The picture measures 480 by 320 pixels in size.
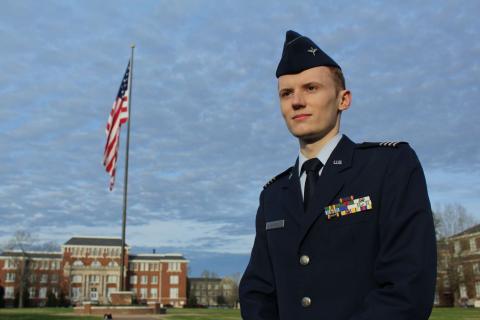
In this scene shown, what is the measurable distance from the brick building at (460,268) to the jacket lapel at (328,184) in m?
57.6

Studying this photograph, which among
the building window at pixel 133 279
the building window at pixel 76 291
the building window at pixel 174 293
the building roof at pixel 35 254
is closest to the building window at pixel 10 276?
the building roof at pixel 35 254

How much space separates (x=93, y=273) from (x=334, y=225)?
96627mm

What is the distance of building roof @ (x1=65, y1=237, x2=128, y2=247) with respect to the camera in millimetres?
93000

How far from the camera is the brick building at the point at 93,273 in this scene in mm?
86500

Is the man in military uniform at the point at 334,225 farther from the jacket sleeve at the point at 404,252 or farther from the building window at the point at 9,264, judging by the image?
the building window at the point at 9,264

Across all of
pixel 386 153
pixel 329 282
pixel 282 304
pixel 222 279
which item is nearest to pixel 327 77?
pixel 386 153

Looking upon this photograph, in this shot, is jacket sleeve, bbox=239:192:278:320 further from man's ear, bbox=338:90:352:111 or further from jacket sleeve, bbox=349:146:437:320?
man's ear, bbox=338:90:352:111

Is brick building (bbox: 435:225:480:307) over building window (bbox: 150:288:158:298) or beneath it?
over

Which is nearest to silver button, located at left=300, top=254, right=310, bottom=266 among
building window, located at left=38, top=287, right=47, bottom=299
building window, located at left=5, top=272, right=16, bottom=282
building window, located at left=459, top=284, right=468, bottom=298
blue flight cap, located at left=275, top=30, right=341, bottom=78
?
blue flight cap, located at left=275, top=30, right=341, bottom=78

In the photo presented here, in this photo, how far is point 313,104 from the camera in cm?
202

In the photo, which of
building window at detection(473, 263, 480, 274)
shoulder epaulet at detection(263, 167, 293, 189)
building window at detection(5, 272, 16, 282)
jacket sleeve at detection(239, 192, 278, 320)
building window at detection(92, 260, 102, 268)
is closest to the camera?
jacket sleeve at detection(239, 192, 278, 320)

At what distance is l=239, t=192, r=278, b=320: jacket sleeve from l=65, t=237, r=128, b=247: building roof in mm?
96819

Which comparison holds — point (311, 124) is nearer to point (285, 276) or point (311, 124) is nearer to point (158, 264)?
point (285, 276)

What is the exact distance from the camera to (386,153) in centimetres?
197
